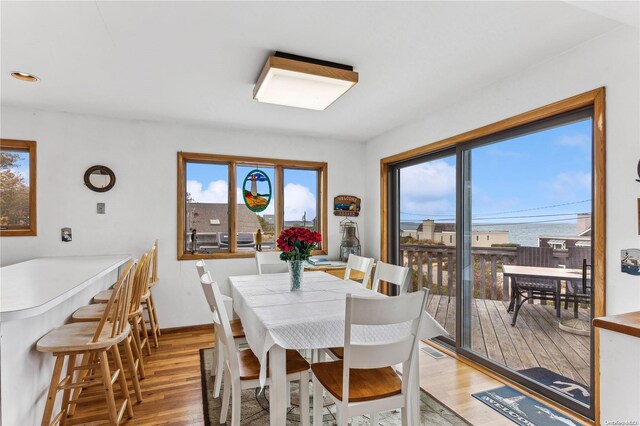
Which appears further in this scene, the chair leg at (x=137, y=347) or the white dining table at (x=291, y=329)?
the chair leg at (x=137, y=347)

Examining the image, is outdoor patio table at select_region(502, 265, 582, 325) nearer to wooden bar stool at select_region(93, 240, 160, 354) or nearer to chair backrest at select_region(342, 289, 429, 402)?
chair backrest at select_region(342, 289, 429, 402)

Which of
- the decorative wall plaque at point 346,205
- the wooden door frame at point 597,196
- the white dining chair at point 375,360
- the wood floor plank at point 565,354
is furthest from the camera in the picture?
the decorative wall plaque at point 346,205

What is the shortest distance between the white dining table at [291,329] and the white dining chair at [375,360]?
0.05 meters

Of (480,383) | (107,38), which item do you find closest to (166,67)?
(107,38)

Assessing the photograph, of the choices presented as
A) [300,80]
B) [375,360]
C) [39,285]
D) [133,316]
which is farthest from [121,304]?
[300,80]

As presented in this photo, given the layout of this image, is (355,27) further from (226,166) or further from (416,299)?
(226,166)

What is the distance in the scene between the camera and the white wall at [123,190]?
11.2 ft

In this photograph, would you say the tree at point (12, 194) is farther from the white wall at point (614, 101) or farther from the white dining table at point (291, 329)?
the white wall at point (614, 101)

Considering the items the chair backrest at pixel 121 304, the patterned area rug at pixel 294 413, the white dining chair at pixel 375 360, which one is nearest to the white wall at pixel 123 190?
the patterned area rug at pixel 294 413

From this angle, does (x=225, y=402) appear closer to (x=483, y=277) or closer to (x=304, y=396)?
(x=304, y=396)

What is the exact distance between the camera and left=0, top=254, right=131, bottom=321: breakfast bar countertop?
1393 millimetres

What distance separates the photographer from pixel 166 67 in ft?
8.07

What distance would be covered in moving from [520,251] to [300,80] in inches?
85.2

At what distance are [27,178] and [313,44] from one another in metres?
3.26
